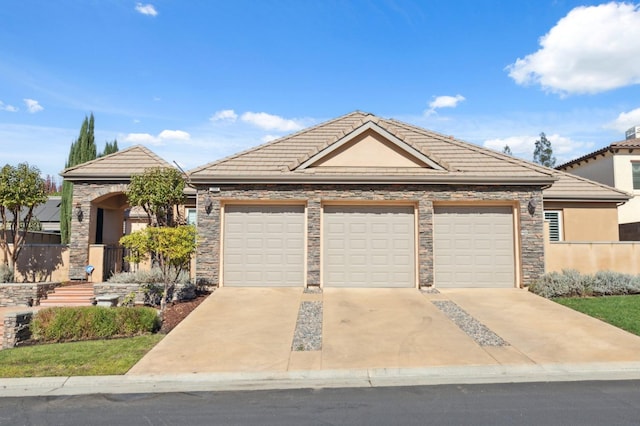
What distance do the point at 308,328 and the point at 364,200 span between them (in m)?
5.22

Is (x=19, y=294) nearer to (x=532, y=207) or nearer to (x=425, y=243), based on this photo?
(x=425, y=243)

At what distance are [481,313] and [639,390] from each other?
4247mm

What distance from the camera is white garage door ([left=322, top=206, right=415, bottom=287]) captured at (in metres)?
12.8

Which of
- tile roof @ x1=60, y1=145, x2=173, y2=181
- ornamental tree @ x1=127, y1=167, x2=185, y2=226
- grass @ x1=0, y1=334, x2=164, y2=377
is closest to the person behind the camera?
grass @ x1=0, y1=334, x2=164, y2=377

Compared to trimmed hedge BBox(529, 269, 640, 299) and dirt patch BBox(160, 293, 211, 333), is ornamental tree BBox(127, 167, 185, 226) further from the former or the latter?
trimmed hedge BBox(529, 269, 640, 299)

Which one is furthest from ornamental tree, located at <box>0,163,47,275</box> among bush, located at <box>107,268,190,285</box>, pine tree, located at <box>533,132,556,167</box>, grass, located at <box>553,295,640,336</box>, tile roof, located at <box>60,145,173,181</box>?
pine tree, located at <box>533,132,556,167</box>

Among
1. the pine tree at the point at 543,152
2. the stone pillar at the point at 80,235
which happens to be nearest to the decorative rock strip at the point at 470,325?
the stone pillar at the point at 80,235

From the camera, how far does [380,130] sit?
13.2 m

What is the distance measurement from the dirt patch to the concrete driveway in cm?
30

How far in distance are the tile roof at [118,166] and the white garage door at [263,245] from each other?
4238mm

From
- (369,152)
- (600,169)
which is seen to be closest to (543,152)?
(600,169)

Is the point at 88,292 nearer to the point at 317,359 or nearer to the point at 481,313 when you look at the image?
the point at 317,359

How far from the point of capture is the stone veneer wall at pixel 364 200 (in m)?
12.7

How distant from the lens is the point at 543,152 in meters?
64.3
